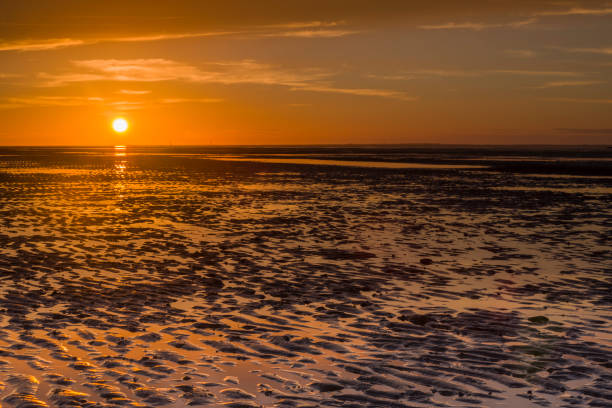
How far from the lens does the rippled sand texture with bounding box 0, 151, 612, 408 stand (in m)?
7.23

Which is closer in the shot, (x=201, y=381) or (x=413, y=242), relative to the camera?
(x=201, y=381)

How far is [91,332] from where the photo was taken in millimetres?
9398

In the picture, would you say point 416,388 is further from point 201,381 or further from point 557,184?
point 557,184

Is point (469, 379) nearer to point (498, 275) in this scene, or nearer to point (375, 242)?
point (498, 275)

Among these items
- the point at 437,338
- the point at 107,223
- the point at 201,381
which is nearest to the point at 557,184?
the point at 107,223

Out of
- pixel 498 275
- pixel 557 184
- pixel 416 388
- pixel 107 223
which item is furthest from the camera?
pixel 557 184

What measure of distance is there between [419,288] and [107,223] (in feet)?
48.0

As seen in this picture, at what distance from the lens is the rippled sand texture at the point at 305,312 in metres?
7.23

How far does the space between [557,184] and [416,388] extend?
41774 mm

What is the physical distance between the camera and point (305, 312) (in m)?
10.9

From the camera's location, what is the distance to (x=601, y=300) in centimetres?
1158

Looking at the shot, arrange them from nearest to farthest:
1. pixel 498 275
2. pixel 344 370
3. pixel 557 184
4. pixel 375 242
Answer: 1. pixel 344 370
2. pixel 498 275
3. pixel 375 242
4. pixel 557 184

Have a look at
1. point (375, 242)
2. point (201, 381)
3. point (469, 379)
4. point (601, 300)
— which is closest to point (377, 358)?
point (469, 379)

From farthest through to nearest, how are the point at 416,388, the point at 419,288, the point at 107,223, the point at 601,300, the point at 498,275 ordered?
the point at 107,223 → the point at 498,275 → the point at 419,288 → the point at 601,300 → the point at 416,388
